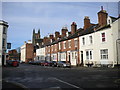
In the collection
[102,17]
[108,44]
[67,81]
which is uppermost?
[102,17]

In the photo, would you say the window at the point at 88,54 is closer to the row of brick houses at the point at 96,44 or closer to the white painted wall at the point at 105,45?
the row of brick houses at the point at 96,44

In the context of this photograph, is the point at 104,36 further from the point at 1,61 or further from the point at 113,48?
the point at 1,61

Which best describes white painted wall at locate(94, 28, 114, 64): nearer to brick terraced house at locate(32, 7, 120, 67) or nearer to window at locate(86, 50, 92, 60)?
brick terraced house at locate(32, 7, 120, 67)

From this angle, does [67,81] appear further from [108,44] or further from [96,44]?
[96,44]

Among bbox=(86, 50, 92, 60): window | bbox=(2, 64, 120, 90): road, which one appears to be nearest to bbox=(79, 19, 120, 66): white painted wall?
bbox=(86, 50, 92, 60): window

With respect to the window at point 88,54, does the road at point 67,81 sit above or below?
below

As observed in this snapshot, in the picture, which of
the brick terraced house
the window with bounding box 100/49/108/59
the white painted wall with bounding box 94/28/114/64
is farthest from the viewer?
the window with bounding box 100/49/108/59

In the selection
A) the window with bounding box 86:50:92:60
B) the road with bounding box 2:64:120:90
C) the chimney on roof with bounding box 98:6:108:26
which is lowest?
the road with bounding box 2:64:120:90

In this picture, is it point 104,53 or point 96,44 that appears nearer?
point 104,53

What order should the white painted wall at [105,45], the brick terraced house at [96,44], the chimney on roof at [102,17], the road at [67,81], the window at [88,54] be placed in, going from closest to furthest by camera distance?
the road at [67,81], the white painted wall at [105,45], the brick terraced house at [96,44], the chimney on roof at [102,17], the window at [88,54]

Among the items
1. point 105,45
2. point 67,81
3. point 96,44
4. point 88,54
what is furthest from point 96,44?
point 67,81

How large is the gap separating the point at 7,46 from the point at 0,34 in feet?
11.4

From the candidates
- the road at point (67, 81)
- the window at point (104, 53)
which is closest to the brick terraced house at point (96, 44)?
the window at point (104, 53)

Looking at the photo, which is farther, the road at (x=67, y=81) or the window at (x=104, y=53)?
the window at (x=104, y=53)
